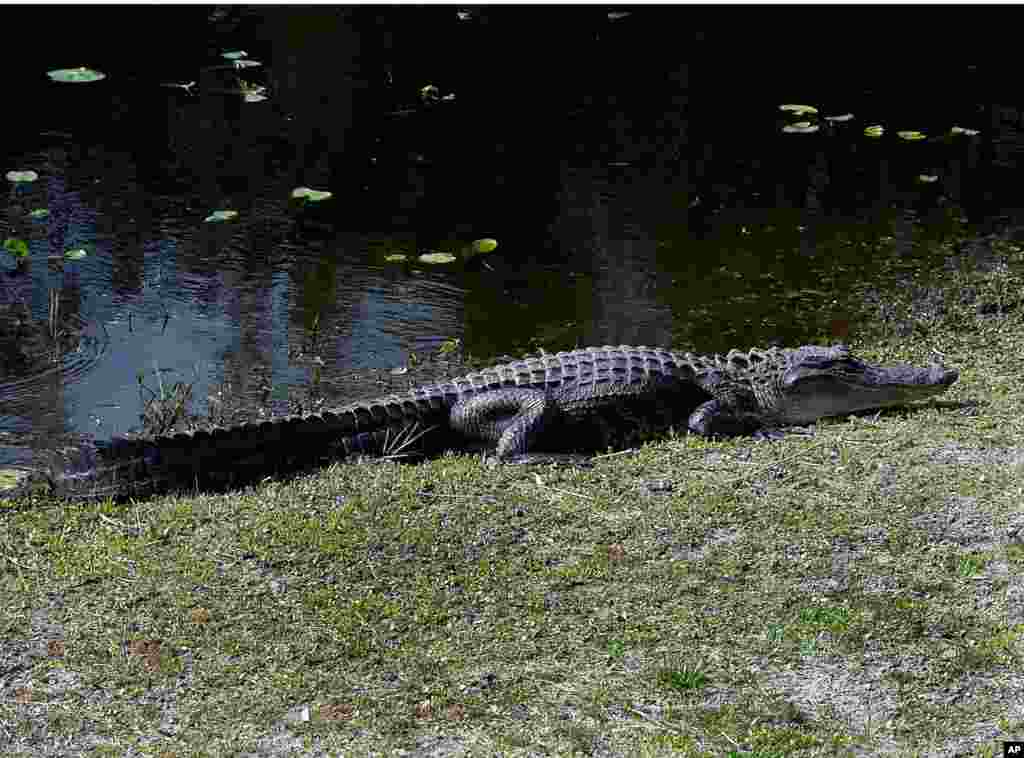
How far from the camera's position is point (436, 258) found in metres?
9.34

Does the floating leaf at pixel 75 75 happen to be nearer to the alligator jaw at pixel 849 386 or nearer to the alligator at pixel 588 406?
the alligator at pixel 588 406

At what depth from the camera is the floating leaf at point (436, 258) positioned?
9320 mm

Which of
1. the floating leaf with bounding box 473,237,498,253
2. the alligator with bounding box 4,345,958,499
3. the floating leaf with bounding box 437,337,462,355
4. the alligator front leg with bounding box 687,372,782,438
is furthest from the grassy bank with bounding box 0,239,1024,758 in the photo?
the floating leaf with bounding box 473,237,498,253

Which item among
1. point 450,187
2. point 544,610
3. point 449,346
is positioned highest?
point 450,187

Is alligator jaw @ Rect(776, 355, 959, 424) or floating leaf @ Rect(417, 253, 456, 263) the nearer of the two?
alligator jaw @ Rect(776, 355, 959, 424)

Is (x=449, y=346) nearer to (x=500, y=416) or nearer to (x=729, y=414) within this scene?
(x=500, y=416)

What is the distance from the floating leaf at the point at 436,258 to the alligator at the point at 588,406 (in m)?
2.28

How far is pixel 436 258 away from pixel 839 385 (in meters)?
3.31

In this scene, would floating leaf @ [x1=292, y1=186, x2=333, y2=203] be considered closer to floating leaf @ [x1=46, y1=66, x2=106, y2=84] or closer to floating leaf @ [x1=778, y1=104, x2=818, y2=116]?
floating leaf @ [x1=46, y1=66, x2=106, y2=84]

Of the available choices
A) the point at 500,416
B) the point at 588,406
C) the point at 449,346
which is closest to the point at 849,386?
the point at 588,406

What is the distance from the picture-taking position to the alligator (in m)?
6.48

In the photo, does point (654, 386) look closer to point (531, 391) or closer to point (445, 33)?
point (531, 391)

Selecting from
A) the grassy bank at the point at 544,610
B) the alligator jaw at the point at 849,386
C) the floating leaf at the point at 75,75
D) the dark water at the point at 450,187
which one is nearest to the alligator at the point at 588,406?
the alligator jaw at the point at 849,386

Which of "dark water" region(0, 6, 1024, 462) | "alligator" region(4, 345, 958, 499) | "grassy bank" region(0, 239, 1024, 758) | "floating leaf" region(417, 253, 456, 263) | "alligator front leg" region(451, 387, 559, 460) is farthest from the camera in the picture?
"floating leaf" region(417, 253, 456, 263)
